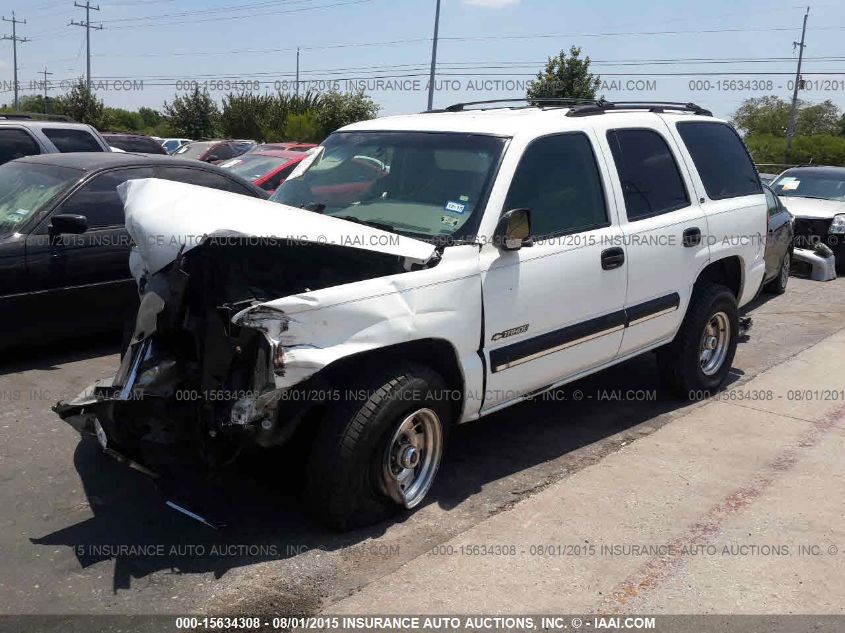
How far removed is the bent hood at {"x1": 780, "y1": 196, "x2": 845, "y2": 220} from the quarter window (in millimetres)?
9085

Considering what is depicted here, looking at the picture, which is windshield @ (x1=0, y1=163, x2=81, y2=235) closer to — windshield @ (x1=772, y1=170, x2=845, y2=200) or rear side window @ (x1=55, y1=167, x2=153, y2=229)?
rear side window @ (x1=55, y1=167, x2=153, y2=229)

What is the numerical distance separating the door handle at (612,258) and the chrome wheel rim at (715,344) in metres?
1.44

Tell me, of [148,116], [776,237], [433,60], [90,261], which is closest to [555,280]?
[90,261]

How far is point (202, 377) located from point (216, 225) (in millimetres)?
684

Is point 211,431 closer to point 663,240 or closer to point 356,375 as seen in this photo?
A: point 356,375

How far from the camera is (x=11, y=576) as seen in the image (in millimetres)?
3482

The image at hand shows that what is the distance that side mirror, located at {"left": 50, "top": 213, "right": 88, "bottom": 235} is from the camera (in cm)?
588

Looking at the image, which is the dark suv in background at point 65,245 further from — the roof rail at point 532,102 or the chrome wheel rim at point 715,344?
the chrome wheel rim at point 715,344

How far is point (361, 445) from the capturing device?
12.1ft

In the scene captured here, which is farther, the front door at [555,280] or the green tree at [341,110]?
the green tree at [341,110]

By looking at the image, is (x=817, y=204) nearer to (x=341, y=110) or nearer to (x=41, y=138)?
(x=41, y=138)

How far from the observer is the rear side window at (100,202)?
6336 millimetres

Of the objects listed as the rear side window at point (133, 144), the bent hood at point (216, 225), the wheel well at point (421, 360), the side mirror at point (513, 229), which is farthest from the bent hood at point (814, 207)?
the rear side window at point (133, 144)

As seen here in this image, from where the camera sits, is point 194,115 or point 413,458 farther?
point 194,115
